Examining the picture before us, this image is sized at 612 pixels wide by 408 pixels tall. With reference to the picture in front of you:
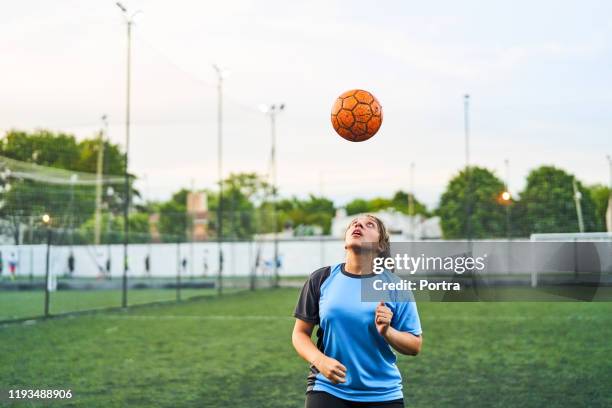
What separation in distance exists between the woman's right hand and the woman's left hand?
26 centimetres

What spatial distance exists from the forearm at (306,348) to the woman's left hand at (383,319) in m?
0.36

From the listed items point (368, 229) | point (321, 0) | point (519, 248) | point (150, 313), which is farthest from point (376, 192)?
point (368, 229)

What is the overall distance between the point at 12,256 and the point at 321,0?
1969 cm

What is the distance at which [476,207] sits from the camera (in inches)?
1341

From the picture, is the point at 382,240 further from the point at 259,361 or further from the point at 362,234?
the point at 259,361

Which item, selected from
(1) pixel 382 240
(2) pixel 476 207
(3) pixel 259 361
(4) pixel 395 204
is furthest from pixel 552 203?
(4) pixel 395 204

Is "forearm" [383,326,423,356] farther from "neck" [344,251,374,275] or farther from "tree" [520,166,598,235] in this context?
"tree" [520,166,598,235]

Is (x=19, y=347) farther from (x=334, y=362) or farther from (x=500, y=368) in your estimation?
(x=334, y=362)

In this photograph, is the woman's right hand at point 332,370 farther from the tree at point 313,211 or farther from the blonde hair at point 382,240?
the tree at point 313,211

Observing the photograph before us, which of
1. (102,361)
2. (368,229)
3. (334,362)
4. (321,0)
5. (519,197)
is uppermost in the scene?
(321,0)

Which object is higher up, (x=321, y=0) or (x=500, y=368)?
(x=321, y=0)

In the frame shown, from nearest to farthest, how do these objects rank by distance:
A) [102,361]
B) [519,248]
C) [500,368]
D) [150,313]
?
[500,368], [102,361], [150,313], [519,248]

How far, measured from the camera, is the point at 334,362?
11.2 feet

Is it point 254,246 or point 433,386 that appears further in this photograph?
point 254,246
